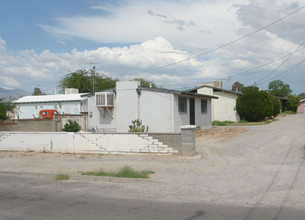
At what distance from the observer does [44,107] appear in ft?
126

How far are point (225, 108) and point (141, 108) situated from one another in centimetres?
1745

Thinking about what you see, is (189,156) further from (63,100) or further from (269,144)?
(63,100)

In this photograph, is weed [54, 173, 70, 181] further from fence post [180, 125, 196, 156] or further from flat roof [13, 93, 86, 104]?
flat roof [13, 93, 86, 104]

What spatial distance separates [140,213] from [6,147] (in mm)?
13736

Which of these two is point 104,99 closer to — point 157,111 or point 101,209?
point 157,111

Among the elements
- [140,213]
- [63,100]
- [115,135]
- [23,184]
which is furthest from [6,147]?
[63,100]

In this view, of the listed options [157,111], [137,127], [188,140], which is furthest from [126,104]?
[188,140]

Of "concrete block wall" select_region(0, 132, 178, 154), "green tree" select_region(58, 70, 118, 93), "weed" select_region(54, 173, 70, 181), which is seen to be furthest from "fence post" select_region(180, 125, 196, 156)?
"green tree" select_region(58, 70, 118, 93)

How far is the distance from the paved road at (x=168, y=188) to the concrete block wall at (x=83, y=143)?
25.4 inches

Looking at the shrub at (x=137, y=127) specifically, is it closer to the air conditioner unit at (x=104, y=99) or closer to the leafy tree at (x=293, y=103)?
the air conditioner unit at (x=104, y=99)

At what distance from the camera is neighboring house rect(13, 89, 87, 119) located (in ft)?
120

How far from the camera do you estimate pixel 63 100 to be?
36.8m

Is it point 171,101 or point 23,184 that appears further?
point 171,101

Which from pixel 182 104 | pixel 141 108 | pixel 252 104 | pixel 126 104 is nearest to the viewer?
pixel 141 108
